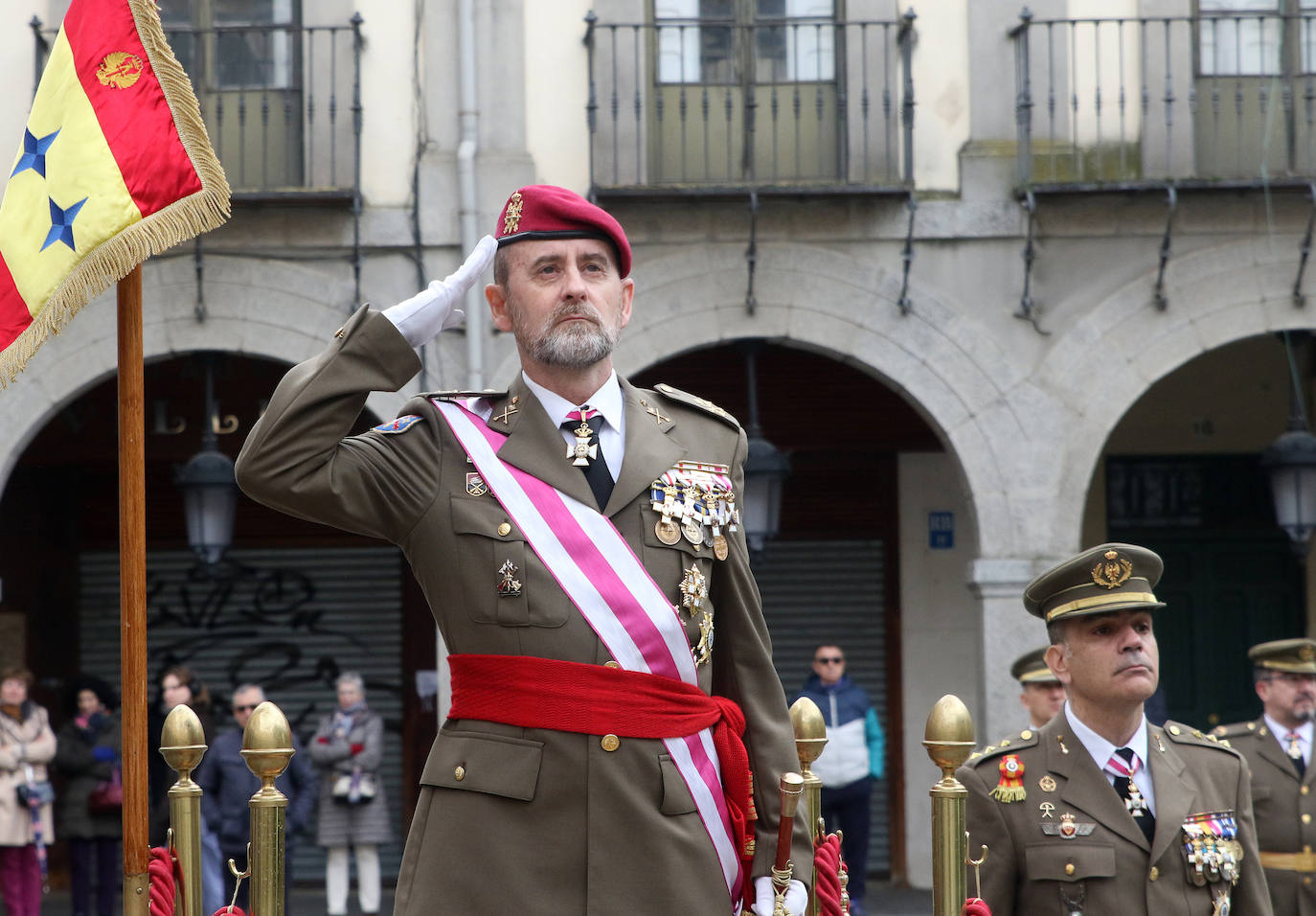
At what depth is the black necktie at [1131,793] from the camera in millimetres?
4461

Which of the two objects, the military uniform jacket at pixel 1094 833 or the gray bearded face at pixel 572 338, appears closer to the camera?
the gray bearded face at pixel 572 338

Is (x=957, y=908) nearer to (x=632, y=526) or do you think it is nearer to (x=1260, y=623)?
(x=632, y=526)

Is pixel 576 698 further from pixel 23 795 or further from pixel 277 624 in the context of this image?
pixel 277 624

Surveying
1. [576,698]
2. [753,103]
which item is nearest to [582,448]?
[576,698]

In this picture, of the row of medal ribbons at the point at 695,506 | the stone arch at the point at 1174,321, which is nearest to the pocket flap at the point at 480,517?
the row of medal ribbons at the point at 695,506

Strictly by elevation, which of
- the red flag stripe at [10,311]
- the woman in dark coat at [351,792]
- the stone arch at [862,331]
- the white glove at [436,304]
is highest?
the stone arch at [862,331]

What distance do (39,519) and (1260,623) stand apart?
9668mm

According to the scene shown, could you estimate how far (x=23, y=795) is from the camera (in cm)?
1120

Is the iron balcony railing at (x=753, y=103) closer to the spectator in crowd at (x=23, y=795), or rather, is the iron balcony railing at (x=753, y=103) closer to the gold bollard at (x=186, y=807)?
the spectator in crowd at (x=23, y=795)

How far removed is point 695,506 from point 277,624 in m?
11.7

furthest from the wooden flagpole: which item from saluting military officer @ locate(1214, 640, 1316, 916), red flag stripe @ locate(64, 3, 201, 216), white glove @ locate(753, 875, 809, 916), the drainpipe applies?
the drainpipe

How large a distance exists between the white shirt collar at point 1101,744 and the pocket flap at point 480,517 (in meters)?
1.85

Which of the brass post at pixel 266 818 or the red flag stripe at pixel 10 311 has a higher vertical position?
the red flag stripe at pixel 10 311

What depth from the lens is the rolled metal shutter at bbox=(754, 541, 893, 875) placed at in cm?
1455
